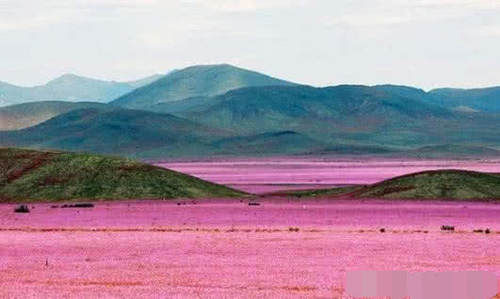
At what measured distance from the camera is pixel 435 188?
301ft

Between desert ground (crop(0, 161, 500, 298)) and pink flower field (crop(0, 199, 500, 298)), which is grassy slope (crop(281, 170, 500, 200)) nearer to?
desert ground (crop(0, 161, 500, 298))

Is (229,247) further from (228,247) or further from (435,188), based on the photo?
(435,188)

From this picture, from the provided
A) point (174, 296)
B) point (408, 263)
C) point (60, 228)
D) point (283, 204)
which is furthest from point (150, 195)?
point (174, 296)

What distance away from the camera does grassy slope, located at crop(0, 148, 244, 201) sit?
94875mm

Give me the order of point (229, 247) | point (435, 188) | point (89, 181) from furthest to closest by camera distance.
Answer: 1. point (89, 181)
2. point (435, 188)
3. point (229, 247)

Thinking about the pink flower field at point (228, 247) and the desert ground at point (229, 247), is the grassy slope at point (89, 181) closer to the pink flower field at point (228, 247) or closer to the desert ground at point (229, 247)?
the desert ground at point (229, 247)

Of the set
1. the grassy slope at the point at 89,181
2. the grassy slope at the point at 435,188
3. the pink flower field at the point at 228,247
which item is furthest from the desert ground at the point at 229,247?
the grassy slope at the point at 89,181

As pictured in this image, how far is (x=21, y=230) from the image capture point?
59.0 metres


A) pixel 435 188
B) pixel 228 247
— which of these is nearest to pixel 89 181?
pixel 435 188

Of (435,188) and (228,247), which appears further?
(435,188)

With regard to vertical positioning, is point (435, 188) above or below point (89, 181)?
below

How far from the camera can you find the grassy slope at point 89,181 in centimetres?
9488

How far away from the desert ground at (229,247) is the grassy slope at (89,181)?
13.3 meters

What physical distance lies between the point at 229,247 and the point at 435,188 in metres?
47.8
